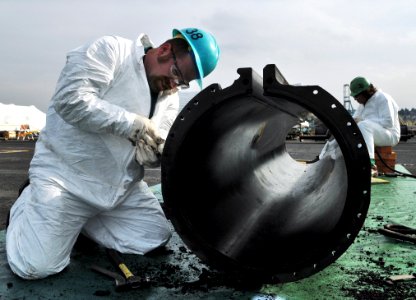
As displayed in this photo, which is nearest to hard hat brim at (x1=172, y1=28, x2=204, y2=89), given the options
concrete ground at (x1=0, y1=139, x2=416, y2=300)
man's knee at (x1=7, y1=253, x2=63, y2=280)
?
concrete ground at (x1=0, y1=139, x2=416, y2=300)

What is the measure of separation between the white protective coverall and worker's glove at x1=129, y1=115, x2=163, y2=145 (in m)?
4.40

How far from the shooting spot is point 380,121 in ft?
20.1

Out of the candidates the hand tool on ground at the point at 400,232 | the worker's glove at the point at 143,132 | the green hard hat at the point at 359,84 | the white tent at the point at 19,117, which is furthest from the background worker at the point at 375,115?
the white tent at the point at 19,117

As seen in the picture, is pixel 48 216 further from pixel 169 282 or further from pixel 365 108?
pixel 365 108

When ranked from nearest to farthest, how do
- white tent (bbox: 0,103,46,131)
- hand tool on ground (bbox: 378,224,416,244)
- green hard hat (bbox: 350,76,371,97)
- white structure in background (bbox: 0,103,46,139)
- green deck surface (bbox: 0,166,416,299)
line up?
1. green deck surface (bbox: 0,166,416,299)
2. hand tool on ground (bbox: 378,224,416,244)
3. green hard hat (bbox: 350,76,371,97)
4. white structure in background (bbox: 0,103,46,139)
5. white tent (bbox: 0,103,46,131)

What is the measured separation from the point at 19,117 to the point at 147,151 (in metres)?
39.3

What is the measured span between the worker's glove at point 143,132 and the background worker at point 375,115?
437 cm

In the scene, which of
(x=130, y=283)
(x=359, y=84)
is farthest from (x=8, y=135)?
(x=130, y=283)

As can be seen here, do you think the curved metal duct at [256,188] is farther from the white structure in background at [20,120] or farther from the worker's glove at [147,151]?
the white structure in background at [20,120]

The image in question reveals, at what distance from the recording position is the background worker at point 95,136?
89.0 inches

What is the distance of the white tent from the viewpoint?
1395 inches

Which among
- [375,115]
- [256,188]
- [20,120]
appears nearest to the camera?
[256,188]

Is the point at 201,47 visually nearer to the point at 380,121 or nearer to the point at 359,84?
the point at 359,84

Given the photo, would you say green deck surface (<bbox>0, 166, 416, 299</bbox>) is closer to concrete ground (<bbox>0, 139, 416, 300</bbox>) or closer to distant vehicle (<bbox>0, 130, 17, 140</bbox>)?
concrete ground (<bbox>0, 139, 416, 300</bbox>)
